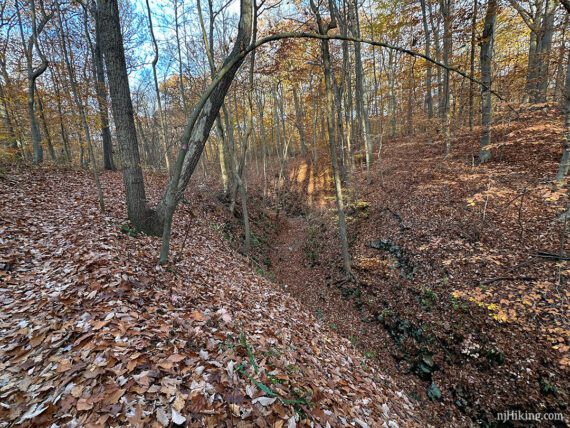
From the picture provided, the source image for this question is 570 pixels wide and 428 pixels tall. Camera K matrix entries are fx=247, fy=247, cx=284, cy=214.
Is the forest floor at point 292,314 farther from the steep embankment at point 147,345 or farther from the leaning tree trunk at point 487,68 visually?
the leaning tree trunk at point 487,68

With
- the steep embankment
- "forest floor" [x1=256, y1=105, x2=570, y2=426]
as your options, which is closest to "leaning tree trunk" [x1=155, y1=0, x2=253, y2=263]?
the steep embankment

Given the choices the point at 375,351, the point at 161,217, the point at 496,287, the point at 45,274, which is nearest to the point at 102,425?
the point at 45,274

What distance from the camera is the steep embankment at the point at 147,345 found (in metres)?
2.19

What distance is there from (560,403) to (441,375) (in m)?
1.71

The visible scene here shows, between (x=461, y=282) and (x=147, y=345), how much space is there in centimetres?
691

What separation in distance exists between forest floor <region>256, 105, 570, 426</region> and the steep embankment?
3.94 feet

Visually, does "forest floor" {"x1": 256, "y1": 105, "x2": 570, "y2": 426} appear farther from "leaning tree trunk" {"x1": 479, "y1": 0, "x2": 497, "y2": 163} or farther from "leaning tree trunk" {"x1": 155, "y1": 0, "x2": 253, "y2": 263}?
"leaning tree trunk" {"x1": 155, "y1": 0, "x2": 253, "y2": 263}

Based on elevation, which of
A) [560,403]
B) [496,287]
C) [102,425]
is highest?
[102,425]

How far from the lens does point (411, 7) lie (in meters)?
14.3

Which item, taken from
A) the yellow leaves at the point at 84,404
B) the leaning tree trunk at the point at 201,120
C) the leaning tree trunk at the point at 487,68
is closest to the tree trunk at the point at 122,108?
the leaning tree trunk at the point at 201,120

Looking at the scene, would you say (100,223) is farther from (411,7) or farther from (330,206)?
(411,7)

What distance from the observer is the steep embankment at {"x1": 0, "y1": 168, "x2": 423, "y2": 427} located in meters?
2.19

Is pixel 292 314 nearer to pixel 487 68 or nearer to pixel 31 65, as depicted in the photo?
pixel 487 68

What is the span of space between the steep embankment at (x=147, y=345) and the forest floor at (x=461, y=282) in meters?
1.20
